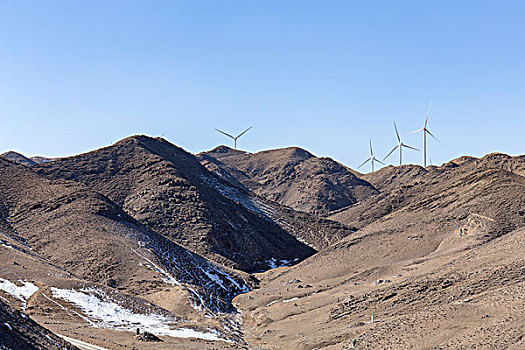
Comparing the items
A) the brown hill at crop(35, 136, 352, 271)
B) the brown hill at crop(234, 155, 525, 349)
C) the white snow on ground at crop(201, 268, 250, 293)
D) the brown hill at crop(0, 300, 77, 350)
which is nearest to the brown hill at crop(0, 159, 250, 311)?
the white snow on ground at crop(201, 268, 250, 293)

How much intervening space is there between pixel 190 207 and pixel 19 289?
45752mm

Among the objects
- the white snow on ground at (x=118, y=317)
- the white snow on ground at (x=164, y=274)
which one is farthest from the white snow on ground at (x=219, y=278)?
the white snow on ground at (x=118, y=317)

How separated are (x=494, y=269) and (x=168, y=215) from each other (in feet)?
190

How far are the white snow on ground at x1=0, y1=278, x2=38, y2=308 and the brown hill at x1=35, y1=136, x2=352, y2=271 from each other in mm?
35058

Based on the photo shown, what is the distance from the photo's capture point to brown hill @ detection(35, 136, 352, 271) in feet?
300

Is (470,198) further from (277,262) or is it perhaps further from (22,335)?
(22,335)

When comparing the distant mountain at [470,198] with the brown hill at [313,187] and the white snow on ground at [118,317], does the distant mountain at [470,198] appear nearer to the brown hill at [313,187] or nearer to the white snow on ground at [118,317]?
the white snow on ground at [118,317]

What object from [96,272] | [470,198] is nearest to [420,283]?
[96,272]

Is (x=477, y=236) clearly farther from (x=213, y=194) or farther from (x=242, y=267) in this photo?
(x=213, y=194)

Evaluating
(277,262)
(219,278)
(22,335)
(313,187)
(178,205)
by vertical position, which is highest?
(313,187)

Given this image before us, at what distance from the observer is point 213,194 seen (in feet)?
346

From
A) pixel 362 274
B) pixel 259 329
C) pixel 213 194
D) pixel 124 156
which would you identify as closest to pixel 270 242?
pixel 213 194

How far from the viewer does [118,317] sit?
50.2 meters

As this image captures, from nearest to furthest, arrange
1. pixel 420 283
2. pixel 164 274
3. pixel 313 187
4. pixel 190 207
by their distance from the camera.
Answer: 1. pixel 420 283
2. pixel 164 274
3. pixel 190 207
4. pixel 313 187
